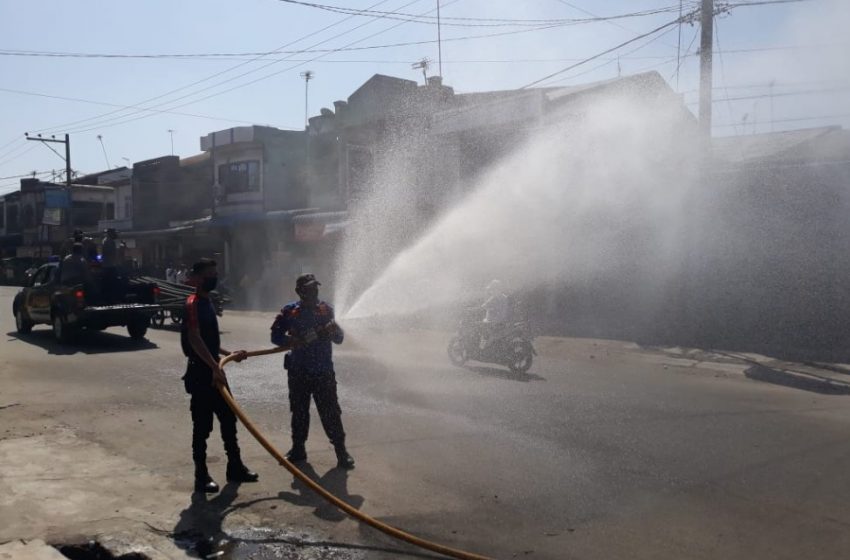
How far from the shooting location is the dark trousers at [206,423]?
5855mm

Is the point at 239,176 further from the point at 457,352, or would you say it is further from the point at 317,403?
the point at 317,403

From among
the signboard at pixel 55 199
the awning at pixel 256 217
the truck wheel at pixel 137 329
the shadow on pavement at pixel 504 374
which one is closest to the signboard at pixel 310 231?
the awning at pixel 256 217

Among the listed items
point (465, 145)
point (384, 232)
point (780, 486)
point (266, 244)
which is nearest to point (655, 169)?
point (465, 145)

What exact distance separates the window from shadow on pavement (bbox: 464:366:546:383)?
2666cm

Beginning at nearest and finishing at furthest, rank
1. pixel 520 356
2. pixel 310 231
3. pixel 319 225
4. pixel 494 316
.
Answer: pixel 520 356 → pixel 494 316 → pixel 319 225 → pixel 310 231

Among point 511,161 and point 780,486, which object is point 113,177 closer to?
point 511,161

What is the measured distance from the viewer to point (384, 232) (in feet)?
82.9

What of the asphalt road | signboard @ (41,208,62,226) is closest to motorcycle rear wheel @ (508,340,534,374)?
the asphalt road

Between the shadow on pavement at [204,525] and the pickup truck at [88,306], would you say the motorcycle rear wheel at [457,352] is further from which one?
the shadow on pavement at [204,525]

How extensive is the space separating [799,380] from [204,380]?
10.2 metres

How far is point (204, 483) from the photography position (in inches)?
230

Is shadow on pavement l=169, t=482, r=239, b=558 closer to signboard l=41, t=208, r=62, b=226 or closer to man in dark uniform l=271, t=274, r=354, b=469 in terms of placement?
man in dark uniform l=271, t=274, r=354, b=469

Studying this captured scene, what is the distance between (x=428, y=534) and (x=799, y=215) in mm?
13353

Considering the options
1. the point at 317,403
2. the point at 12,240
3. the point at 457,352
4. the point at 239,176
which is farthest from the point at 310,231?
the point at 12,240
